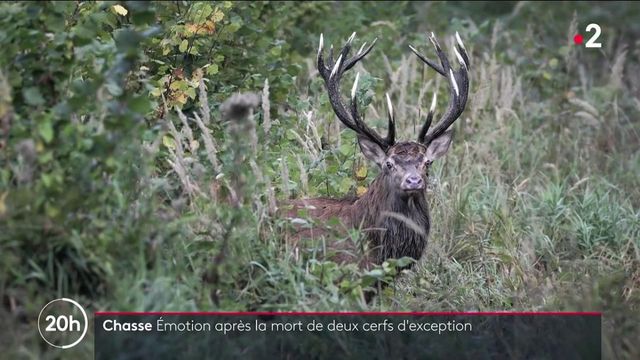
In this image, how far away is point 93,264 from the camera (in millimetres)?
6098

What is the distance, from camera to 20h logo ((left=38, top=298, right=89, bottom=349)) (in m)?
5.94

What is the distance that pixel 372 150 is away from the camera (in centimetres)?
787

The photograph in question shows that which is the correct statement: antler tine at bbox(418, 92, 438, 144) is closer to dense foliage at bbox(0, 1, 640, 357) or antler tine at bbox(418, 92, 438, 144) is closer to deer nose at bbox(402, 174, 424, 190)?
deer nose at bbox(402, 174, 424, 190)

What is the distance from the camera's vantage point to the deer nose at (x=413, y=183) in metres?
7.42

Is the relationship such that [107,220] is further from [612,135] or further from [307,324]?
[612,135]

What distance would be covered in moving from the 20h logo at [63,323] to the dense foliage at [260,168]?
0.06 meters

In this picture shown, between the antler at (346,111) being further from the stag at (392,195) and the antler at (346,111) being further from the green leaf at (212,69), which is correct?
the green leaf at (212,69)

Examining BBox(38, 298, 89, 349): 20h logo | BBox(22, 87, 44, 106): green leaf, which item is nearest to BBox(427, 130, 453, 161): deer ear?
BBox(22, 87, 44, 106): green leaf

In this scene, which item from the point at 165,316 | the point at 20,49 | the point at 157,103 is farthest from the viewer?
the point at 157,103

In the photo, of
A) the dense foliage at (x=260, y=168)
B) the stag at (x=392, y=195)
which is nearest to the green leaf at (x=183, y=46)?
the dense foliage at (x=260, y=168)

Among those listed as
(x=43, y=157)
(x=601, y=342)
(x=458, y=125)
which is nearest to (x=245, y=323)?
(x=43, y=157)

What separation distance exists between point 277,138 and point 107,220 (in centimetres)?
223

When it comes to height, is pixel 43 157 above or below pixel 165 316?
above

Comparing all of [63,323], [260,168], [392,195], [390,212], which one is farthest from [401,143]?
[63,323]
